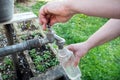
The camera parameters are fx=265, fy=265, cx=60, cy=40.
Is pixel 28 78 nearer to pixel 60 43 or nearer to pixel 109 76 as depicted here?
pixel 109 76

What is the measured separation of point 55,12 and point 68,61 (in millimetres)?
373

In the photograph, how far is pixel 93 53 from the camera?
3.11 meters

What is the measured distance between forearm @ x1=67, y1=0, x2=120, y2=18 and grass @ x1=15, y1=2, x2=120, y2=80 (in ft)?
5.35

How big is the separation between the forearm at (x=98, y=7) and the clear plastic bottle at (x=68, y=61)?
374 mm

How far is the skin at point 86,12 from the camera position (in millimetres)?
1147

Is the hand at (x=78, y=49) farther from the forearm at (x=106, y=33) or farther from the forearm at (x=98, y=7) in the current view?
the forearm at (x=98, y=7)

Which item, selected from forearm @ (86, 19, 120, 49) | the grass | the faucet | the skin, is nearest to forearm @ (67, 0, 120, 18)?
the skin

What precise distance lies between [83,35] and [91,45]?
5.93ft

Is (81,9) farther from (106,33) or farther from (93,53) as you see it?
(93,53)

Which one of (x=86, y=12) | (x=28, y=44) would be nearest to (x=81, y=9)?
(x=86, y=12)

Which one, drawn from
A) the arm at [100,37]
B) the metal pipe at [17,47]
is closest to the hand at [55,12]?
the metal pipe at [17,47]

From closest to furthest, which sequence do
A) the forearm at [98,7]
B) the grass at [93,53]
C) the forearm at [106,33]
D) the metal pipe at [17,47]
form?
the forearm at [98,7]
the metal pipe at [17,47]
the forearm at [106,33]
the grass at [93,53]

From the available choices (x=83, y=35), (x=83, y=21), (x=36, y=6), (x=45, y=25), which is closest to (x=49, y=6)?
(x=45, y=25)

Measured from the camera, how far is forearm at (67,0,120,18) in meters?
1.13
